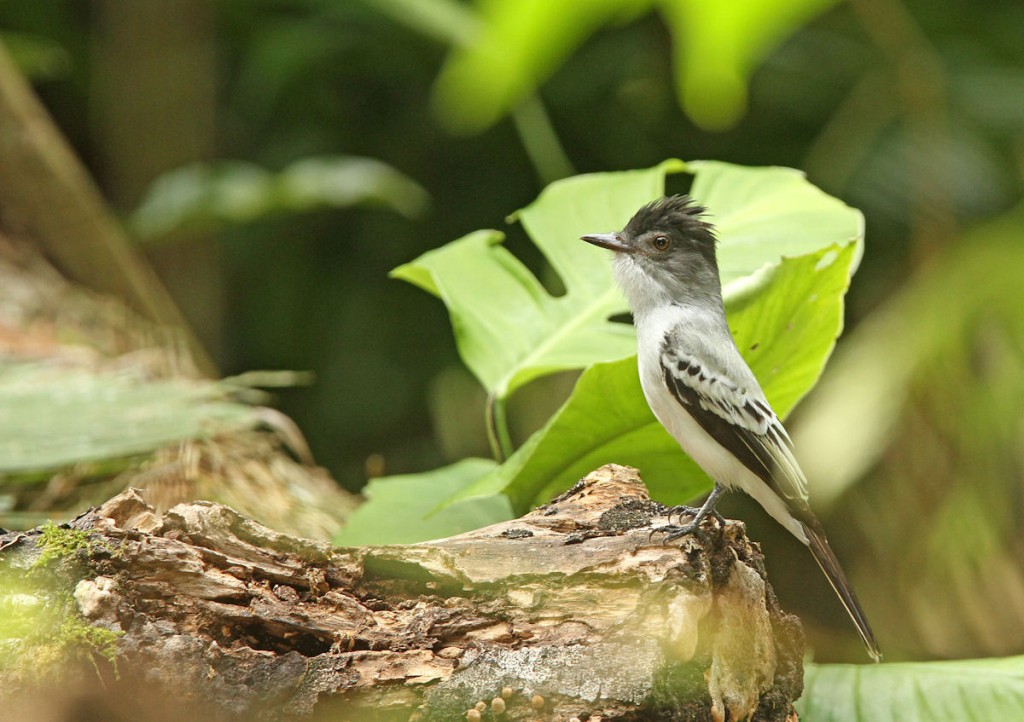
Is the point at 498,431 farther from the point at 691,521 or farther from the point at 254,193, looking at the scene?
the point at 254,193

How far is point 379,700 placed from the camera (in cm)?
129

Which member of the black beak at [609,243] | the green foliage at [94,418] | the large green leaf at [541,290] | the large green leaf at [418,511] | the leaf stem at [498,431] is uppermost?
the black beak at [609,243]

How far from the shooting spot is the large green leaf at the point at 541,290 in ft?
7.79

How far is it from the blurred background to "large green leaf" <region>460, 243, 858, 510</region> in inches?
40.3

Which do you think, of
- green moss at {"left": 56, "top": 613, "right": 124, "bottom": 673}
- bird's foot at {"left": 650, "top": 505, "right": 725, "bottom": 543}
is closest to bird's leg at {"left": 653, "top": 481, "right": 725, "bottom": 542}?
bird's foot at {"left": 650, "top": 505, "right": 725, "bottom": 543}

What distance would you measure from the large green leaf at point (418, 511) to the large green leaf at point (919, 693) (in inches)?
29.7

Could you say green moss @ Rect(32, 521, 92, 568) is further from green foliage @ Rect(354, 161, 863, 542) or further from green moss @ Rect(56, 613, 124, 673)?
green foliage @ Rect(354, 161, 863, 542)

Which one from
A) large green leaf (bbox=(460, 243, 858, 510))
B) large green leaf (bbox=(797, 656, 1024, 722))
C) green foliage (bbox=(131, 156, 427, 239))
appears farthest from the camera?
green foliage (bbox=(131, 156, 427, 239))

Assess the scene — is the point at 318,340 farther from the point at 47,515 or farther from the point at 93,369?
the point at 47,515

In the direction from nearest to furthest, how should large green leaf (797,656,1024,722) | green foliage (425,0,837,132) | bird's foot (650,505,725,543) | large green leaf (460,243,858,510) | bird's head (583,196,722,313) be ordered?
green foliage (425,0,837,132)
bird's foot (650,505,725,543)
large green leaf (797,656,1024,722)
large green leaf (460,243,858,510)
bird's head (583,196,722,313)

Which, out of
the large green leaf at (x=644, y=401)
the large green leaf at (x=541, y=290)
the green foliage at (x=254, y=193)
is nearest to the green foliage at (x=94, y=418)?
the large green leaf at (x=541, y=290)

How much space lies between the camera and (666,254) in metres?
2.19

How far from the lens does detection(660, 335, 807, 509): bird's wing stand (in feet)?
6.04

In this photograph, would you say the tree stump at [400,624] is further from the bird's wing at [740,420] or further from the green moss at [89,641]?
the bird's wing at [740,420]
